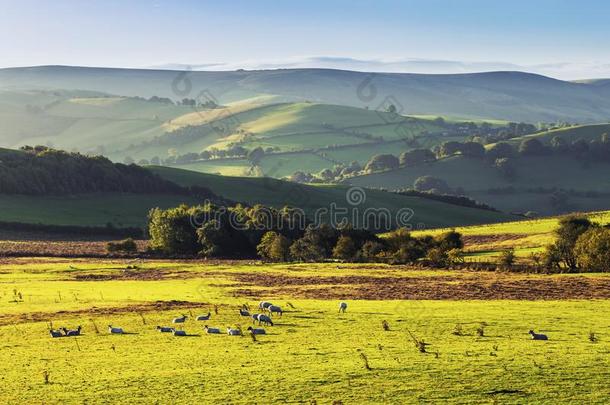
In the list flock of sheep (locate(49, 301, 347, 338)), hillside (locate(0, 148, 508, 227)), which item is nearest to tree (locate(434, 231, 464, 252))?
flock of sheep (locate(49, 301, 347, 338))

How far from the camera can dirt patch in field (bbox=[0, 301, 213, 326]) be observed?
46406 millimetres

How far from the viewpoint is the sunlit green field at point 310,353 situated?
28.0 m

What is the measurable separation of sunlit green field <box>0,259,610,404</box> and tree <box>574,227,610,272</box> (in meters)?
22.7

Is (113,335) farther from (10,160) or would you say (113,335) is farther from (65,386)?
(10,160)

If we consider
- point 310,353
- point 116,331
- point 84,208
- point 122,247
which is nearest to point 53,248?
point 122,247

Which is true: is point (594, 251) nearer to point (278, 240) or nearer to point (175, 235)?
point (278, 240)

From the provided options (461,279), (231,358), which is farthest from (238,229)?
(231,358)

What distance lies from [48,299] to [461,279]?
1363 inches

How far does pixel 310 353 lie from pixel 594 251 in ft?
152

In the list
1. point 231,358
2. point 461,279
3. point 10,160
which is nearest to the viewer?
point 231,358

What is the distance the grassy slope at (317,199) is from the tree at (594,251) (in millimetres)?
90768

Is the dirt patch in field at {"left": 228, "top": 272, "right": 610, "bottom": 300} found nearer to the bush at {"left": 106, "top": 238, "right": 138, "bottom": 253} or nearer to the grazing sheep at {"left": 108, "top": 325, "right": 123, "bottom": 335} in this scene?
the grazing sheep at {"left": 108, "top": 325, "right": 123, "bottom": 335}

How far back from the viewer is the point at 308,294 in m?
58.9

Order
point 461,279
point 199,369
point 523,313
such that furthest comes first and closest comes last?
1. point 461,279
2. point 523,313
3. point 199,369
